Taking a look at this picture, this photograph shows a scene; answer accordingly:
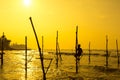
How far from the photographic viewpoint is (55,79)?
2677 centimetres

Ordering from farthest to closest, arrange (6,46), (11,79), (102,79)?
(6,46), (102,79), (11,79)

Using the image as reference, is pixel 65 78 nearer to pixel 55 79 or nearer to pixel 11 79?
pixel 55 79

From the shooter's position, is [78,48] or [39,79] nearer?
[39,79]

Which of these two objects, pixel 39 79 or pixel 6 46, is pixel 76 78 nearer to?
pixel 39 79

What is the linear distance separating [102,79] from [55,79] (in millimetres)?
4351

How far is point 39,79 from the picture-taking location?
26.2m

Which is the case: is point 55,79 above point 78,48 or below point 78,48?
below

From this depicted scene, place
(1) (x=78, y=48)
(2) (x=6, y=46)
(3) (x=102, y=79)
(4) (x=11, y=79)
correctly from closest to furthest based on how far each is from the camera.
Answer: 1. (4) (x=11, y=79)
2. (3) (x=102, y=79)
3. (1) (x=78, y=48)
4. (2) (x=6, y=46)

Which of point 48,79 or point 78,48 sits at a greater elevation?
point 78,48

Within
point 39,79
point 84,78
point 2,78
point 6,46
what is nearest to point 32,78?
point 39,79

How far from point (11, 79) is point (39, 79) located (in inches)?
94.0

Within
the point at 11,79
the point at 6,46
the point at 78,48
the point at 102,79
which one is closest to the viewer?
the point at 11,79

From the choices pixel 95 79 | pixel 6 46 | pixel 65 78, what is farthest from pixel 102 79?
pixel 6 46

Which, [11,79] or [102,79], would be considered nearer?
[11,79]
